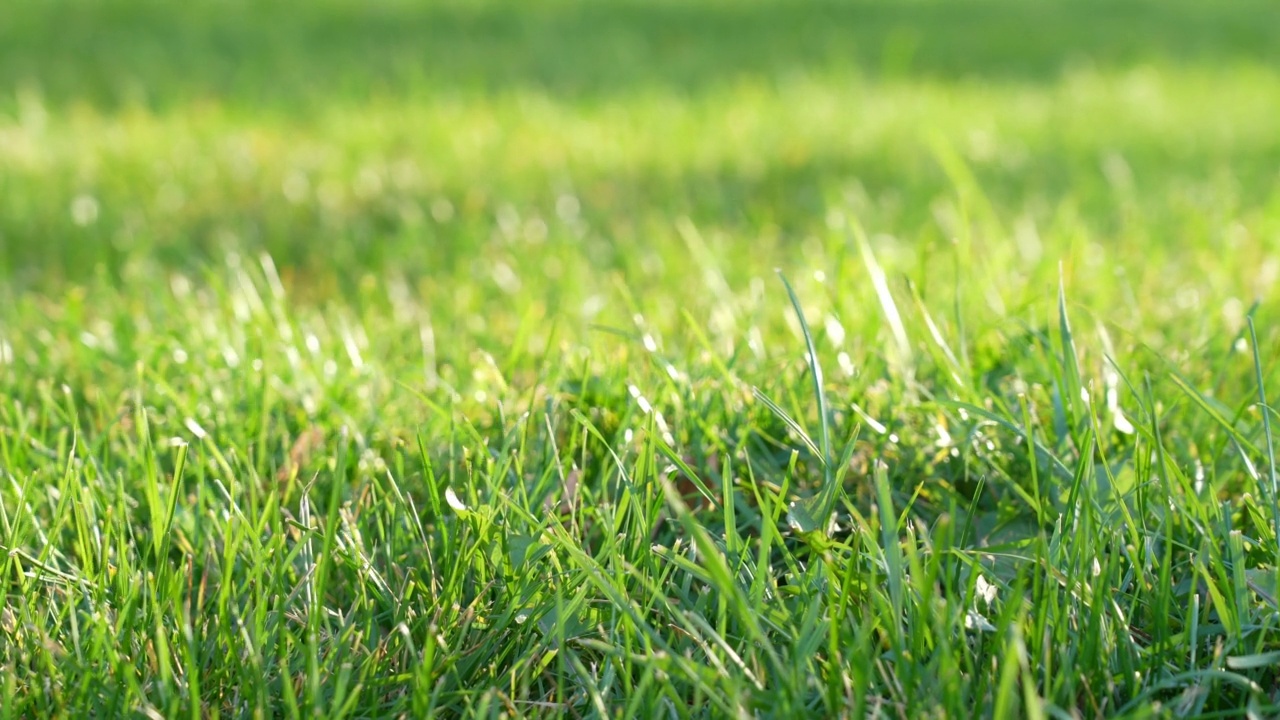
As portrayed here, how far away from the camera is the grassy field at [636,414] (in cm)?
104

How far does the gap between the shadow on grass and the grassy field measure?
0.72 metres

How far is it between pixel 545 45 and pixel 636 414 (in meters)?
5.14

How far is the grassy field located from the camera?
3.43 feet

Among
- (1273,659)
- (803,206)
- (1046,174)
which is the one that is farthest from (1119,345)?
(1046,174)

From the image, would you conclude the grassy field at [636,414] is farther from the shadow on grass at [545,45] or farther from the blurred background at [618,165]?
the shadow on grass at [545,45]

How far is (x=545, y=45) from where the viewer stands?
6.32 meters

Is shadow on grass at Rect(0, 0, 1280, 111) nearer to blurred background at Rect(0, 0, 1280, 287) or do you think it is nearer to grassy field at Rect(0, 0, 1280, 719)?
blurred background at Rect(0, 0, 1280, 287)

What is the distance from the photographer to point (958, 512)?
144 cm

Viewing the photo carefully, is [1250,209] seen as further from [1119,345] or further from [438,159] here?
[438,159]

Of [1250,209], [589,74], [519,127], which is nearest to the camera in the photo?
[1250,209]

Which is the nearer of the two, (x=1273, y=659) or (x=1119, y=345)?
(x=1273, y=659)

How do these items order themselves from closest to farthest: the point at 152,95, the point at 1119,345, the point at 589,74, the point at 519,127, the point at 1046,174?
the point at 1119,345, the point at 1046,174, the point at 519,127, the point at 152,95, the point at 589,74

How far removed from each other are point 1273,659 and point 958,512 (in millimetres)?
478

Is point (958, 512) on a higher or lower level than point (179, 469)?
lower
